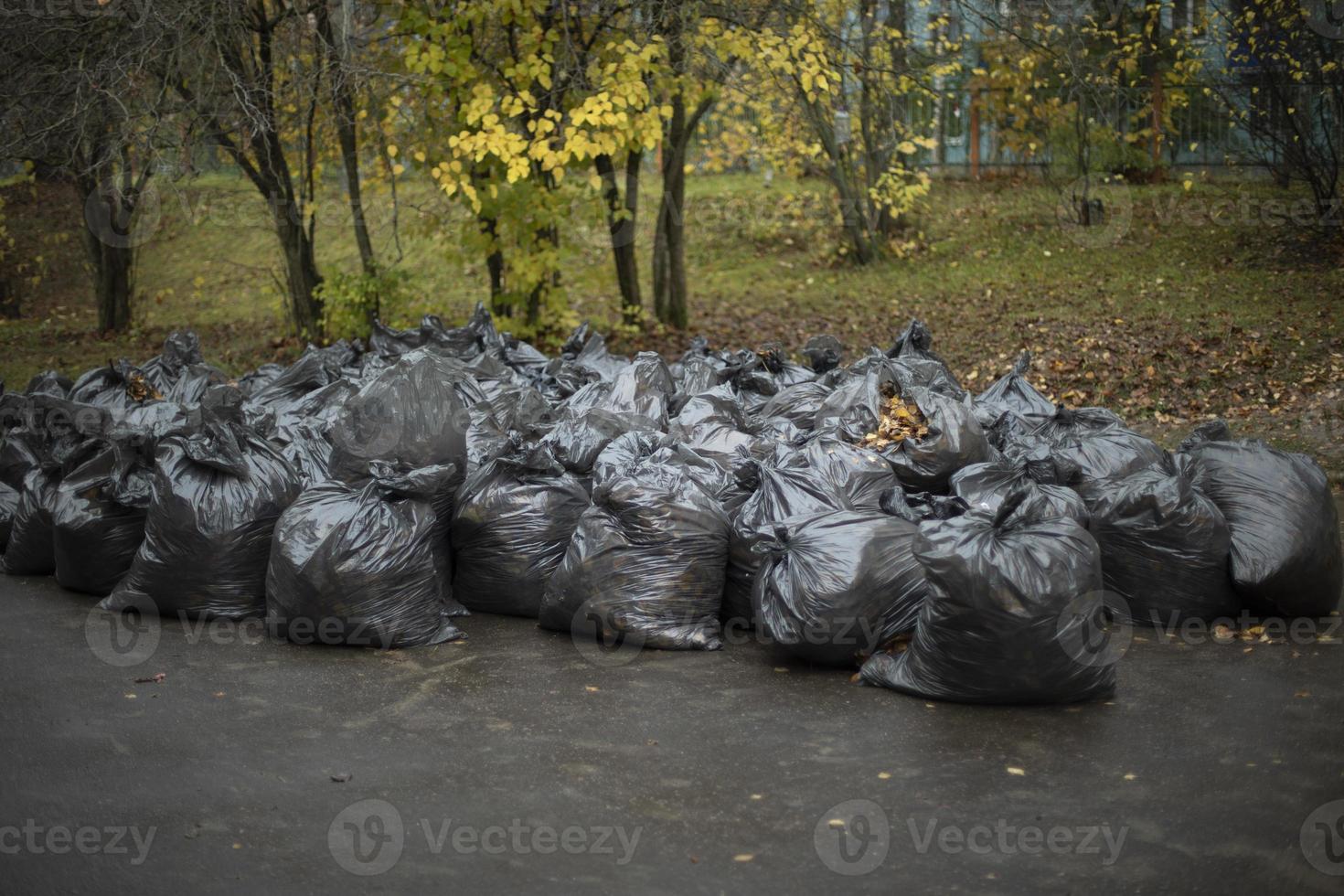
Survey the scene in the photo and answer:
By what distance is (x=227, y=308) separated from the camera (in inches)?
555

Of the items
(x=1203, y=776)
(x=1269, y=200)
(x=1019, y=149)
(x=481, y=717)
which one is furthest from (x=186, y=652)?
(x=1019, y=149)

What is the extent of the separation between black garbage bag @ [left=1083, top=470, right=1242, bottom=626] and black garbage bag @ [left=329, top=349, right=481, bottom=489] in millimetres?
2715

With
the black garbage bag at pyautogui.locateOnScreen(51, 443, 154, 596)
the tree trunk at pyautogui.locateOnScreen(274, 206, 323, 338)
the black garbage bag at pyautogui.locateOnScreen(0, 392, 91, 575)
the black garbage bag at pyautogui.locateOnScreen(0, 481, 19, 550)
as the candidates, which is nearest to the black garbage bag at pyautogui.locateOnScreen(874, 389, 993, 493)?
the black garbage bag at pyautogui.locateOnScreen(51, 443, 154, 596)

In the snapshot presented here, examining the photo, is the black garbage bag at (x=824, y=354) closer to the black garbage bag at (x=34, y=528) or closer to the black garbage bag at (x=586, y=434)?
the black garbage bag at (x=586, y=434)

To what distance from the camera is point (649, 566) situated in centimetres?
453

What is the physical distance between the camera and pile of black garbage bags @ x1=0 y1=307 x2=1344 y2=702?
3932mm

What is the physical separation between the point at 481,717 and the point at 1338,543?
10.8 feet

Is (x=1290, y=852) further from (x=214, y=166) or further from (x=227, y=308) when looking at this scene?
(x=227, y=308)

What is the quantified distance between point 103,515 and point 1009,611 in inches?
151

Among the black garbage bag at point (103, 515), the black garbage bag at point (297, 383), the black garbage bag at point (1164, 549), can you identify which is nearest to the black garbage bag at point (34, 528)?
the black garbage bag at point (103, 515)

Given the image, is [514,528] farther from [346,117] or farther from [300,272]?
[300,272]

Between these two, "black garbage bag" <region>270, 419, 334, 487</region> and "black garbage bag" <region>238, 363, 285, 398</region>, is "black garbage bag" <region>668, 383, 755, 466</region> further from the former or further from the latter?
"black garbage bag" <region>238, 363, 285, 398</region>

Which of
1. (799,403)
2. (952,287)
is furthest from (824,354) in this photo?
(952,287)

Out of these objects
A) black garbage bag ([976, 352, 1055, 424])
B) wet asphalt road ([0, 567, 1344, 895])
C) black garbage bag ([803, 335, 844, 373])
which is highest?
black garbage bag ([803, 335, 844, 373])
